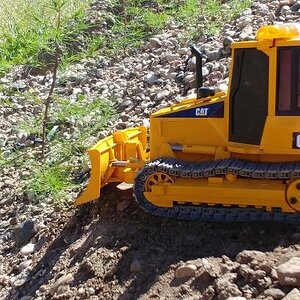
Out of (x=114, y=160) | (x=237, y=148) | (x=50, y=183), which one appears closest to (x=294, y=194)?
(x=237, y=148)

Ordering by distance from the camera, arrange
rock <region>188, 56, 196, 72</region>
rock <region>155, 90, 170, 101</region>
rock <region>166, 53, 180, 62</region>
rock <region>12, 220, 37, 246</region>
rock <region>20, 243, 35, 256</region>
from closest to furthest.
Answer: rock <region>20, 243, 35, 256</region>, rock <region>12, 220, 37, 246</region>, rock <region>155, 90, 170, 101</region>, rock <region>188, 56, 196, 72</region>, rock <region>166, 53, 180, 62</region>

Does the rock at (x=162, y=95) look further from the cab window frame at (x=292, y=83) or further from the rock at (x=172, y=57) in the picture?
the cab window frame at (x=292, y=83)

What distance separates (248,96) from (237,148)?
0.44 metres

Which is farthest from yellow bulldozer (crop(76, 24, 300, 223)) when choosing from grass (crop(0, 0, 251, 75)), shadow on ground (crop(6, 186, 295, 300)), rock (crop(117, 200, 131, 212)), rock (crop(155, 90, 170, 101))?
grass (crop(0, 0, 251, 75))

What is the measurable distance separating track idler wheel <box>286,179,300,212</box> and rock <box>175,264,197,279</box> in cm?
104

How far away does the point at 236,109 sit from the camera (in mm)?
5734

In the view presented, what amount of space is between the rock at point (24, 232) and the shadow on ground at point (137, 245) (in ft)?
1.55

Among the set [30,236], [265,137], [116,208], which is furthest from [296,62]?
[30,236]

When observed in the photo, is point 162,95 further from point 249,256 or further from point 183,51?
point 249,256

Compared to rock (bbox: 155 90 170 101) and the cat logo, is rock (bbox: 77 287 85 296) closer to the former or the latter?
the cat logo

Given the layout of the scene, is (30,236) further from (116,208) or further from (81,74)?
(81,74)

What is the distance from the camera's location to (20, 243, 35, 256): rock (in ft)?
21.8

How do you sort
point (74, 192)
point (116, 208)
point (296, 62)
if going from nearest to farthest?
point (296, 62), point (116, 208), point (74, 192)

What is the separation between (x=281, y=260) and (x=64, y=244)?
232 centimetres
